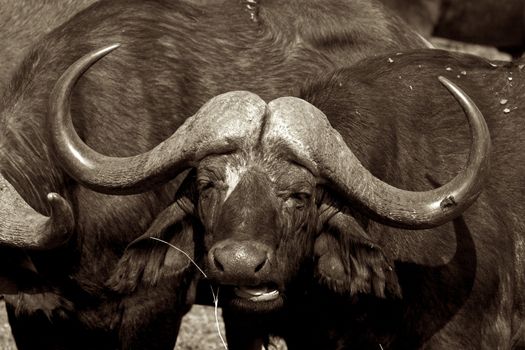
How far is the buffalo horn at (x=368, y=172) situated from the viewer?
21.4 ft

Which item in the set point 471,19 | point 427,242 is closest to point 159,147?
point 427,242

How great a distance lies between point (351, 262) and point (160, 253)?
0.95m

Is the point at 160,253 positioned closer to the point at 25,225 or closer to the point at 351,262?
the point at 25,225

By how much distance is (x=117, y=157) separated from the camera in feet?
23.5

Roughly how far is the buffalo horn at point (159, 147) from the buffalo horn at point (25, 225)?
390 mm

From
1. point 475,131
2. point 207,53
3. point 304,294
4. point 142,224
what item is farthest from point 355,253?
point 207,53

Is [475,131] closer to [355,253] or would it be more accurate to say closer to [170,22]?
[355,253]

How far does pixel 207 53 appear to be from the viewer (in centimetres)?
849

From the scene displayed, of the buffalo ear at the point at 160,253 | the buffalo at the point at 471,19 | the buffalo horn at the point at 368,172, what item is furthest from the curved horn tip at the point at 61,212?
the buffalo at the point at 471,19

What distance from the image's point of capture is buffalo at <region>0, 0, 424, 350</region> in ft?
23.9

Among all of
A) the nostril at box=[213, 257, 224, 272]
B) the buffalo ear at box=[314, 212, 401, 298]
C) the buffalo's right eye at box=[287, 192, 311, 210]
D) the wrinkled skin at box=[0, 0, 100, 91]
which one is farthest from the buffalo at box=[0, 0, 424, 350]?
the wrinkled skin at box=[0, 0, 100, 91]

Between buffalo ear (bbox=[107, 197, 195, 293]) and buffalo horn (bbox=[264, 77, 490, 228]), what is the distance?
73 cm

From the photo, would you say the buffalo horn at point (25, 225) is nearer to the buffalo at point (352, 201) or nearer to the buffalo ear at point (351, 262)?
the buffalo at point (352, 201)

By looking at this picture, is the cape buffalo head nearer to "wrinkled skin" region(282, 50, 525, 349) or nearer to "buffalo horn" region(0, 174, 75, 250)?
"wrinkled skin" region(282, 50, 525, 349)
